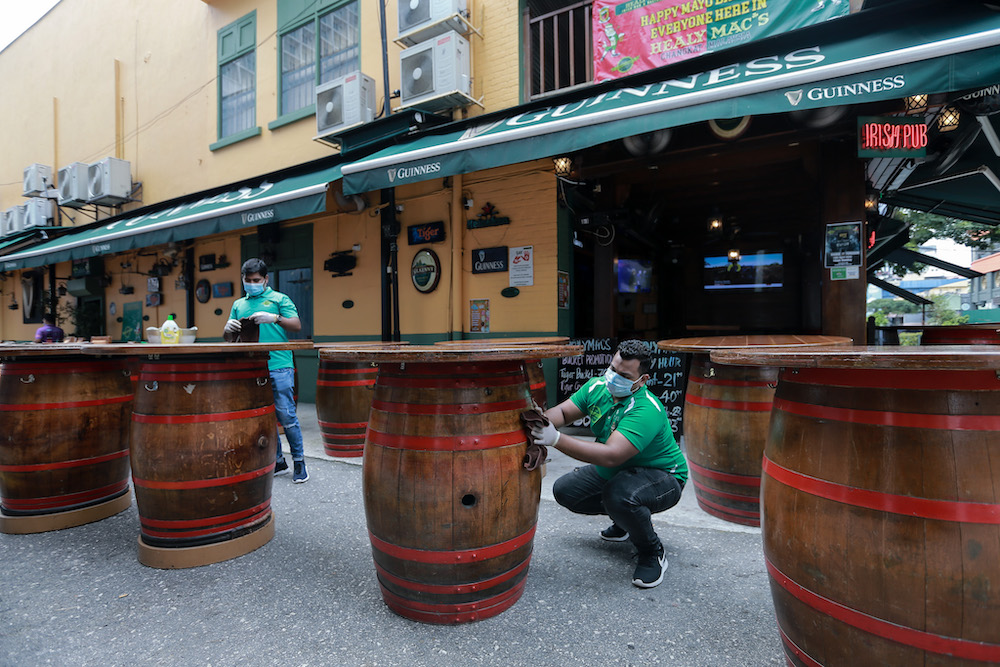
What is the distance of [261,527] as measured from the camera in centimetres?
283

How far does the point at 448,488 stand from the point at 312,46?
30.7ft

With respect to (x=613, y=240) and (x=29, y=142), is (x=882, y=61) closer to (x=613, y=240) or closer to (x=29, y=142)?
(x=613, y=240)

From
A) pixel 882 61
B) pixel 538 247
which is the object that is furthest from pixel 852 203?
pixel 538 247

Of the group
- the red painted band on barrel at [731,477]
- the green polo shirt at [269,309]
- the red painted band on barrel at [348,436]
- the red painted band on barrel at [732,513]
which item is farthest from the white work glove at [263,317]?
the red painted band on barrel at [732,513]

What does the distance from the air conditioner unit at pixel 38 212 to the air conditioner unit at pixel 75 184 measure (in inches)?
85.5

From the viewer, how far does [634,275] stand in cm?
873

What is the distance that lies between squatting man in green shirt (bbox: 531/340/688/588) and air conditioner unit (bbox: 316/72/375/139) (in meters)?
6.39

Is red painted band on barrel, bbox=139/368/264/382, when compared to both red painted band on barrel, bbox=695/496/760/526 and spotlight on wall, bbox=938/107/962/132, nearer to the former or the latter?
red painted band on barrel, bbox=695/496/760/526

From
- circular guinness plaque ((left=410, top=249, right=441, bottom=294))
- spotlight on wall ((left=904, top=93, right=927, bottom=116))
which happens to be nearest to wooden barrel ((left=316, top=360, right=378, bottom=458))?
circular guinness plaque ((left=410, top=249, right=441, bottom=294))

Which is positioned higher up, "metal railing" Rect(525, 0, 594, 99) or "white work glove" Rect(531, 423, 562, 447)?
"metal railing" Rect(525, 0, 594, 99)

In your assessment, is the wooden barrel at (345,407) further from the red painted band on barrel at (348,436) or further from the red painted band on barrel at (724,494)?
the red painted band on barrel at (724,494)

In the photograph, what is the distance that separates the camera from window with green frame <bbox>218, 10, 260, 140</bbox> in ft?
31.0

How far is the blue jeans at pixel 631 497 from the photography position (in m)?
2.34

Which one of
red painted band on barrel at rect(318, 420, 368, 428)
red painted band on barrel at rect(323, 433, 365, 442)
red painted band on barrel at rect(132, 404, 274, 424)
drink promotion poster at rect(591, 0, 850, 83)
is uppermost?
drink promotion poster at rect(591, 0, 850, 83)
